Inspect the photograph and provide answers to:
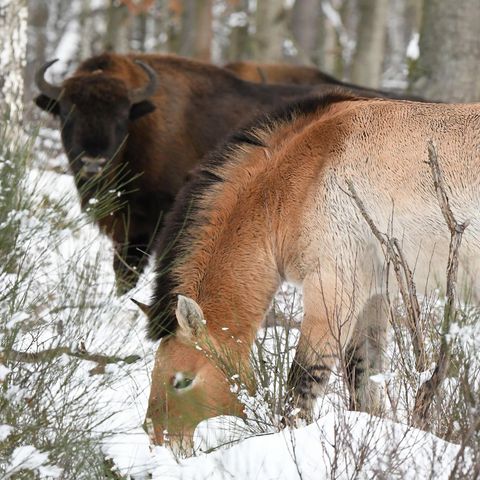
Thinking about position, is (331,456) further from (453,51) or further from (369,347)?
(453,51)

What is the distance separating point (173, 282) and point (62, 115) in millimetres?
3697

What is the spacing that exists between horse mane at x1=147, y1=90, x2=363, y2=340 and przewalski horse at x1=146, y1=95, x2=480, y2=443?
0.04 ft

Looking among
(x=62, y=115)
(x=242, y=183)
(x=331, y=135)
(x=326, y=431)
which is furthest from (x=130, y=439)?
(x=62, y=115)

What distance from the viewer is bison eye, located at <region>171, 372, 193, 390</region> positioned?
4.79 meters

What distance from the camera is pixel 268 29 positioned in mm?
15570

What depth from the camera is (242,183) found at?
5.38m

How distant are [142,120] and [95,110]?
22.0 inches

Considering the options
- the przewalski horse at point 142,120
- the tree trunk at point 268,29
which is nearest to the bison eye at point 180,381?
the przewalski horse at point 142,120

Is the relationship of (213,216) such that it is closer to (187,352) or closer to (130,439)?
(187,352)

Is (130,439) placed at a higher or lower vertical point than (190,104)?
lower

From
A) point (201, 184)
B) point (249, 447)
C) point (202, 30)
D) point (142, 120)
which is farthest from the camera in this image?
point (202, 30)

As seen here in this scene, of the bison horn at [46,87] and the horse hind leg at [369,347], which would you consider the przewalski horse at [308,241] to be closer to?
the horse hind leg at [369,347]

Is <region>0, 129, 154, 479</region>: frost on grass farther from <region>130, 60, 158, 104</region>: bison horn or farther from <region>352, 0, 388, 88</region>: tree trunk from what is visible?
<region>352, 0, 388, 88</region>: tree trunk

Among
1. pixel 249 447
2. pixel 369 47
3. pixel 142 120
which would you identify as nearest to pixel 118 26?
pixel 369 47
